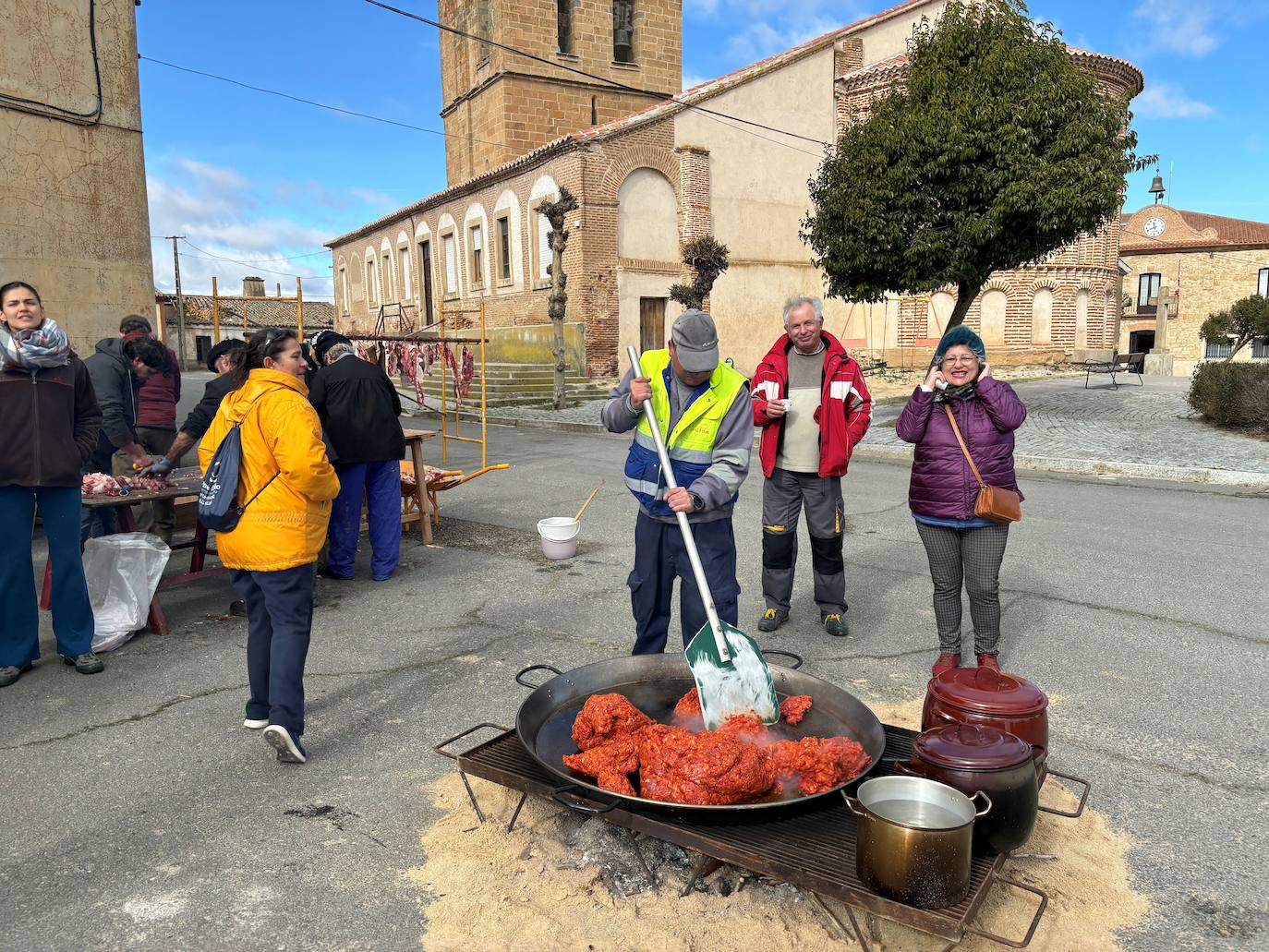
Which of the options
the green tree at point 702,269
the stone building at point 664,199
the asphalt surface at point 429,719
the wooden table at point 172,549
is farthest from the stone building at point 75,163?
the stone building at point 664,199

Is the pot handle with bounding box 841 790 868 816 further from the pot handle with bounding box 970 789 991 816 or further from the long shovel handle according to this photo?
the long shovel handle

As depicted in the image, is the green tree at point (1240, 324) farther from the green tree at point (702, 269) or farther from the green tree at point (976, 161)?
the green tree at point (976, 161)

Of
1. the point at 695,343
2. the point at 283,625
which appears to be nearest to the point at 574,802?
the point at 283,625

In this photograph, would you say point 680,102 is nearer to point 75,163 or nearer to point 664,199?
point 664,199

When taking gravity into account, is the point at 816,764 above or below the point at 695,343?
below

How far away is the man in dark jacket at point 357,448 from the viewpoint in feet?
20.6

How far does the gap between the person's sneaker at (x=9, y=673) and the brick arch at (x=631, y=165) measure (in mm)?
21303

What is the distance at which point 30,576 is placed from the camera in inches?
177

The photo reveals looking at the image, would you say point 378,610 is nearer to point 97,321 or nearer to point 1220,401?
point 97,321

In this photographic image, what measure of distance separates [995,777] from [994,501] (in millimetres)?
1852

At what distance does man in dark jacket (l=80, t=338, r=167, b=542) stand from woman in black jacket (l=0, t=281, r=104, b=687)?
5.15 ft

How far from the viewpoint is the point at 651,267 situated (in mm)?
25078

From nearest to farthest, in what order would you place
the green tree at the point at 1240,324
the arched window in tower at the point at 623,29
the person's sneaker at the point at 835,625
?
1. the person's sneaker at the point at 835,625
2. the arched window in tower at the point at 623,29
3. the green tree at the point at 1240,324

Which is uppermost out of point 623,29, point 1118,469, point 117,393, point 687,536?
point 623,29
